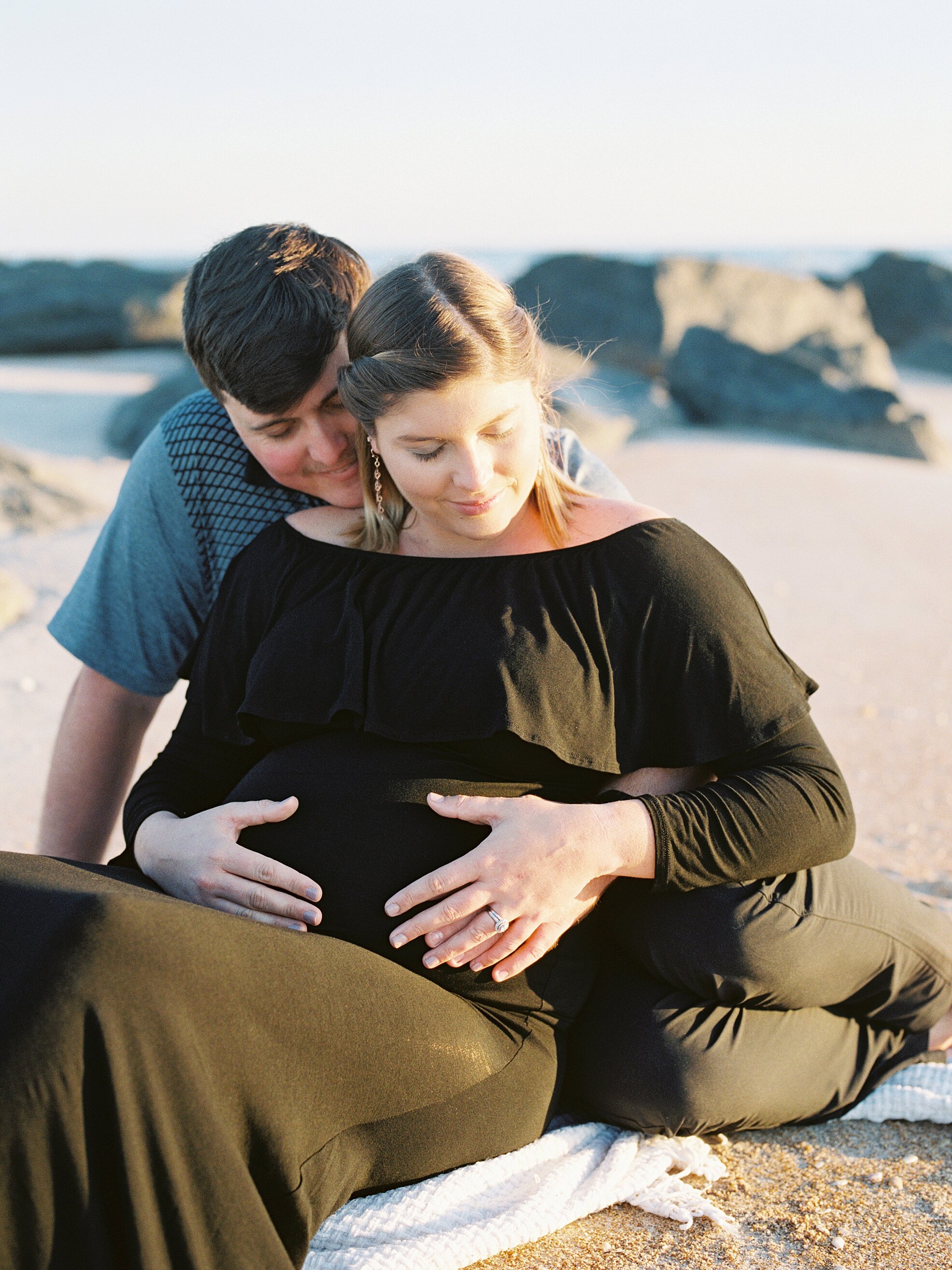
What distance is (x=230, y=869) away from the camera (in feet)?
6.30

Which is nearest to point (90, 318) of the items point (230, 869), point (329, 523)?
point (329, 523)

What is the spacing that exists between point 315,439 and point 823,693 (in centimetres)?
293

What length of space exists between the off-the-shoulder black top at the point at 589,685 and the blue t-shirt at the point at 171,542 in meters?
0.53

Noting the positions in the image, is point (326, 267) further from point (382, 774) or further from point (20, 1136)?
point (20, 1136)

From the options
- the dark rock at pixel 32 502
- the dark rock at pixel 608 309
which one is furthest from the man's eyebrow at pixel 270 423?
the dark rock at pixel 608 309

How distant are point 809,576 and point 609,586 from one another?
442 centimetres

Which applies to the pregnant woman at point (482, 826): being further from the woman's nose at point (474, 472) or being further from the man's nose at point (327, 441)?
the man's nose at point (327, 441)

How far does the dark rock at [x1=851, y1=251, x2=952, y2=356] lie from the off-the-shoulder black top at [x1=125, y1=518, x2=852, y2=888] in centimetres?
1900

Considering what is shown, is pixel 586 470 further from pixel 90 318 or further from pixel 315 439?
pixel 90 318

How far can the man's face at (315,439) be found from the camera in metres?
2.32

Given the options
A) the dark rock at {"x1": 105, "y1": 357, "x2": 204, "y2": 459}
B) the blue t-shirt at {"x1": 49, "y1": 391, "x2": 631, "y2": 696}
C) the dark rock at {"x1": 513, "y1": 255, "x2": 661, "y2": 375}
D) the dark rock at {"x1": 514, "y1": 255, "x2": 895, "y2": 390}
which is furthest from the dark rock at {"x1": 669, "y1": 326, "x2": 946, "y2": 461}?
the blue t-shirt at {"x1": 49, "y1": 391, "x2": 631, "y2": 696}

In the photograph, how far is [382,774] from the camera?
1.94 metres

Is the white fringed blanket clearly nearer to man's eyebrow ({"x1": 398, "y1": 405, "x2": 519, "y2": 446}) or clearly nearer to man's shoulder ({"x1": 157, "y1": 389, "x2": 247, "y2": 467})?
man's eyebrow ({"x1": 398, "y1": 405, "x2": 519, "y2": 446})

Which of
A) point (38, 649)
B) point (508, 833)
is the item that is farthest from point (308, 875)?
point (38, 649)
